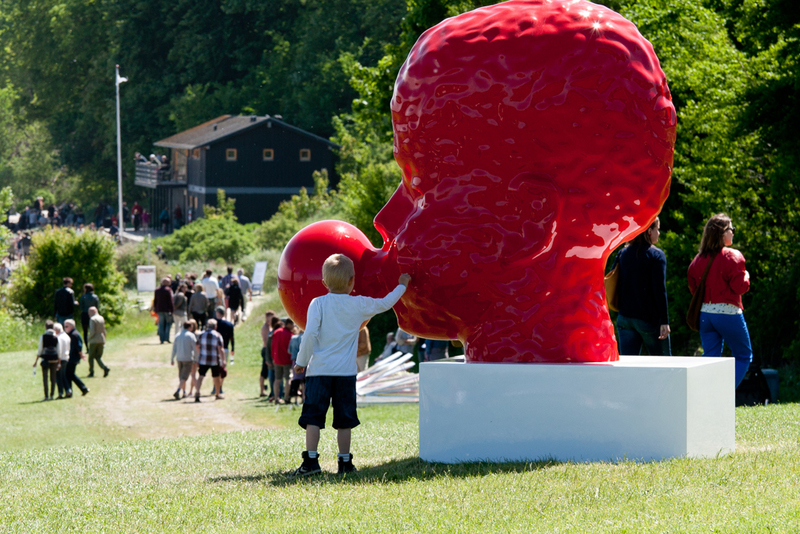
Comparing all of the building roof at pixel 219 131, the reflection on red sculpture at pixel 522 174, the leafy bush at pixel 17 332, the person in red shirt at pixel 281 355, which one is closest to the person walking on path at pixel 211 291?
the leafy bush at pixel 17 332

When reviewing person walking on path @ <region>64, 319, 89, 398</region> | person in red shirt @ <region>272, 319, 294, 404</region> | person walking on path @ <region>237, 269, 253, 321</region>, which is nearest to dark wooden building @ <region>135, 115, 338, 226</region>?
person walking on path @ <region>237, 269, 253, 321</region>

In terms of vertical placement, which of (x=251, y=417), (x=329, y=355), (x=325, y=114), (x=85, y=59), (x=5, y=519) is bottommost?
(x=251, y=417)

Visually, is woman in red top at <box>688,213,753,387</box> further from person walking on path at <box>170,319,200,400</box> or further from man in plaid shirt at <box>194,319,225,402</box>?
person walking on path at <box>170,319,200,400</box>

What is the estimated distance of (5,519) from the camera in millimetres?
5160

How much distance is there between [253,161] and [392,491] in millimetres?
46557

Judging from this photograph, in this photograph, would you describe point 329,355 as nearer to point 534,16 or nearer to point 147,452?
point 534,16

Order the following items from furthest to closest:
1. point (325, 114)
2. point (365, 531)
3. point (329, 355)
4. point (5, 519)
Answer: point (325, 114) < point (329, 355) < point (5, 519) < point (365, 531)

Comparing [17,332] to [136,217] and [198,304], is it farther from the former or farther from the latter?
[136,217]

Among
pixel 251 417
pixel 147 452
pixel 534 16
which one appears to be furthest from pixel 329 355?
pixel 251 417

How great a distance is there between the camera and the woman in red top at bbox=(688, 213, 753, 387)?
24.8 feet

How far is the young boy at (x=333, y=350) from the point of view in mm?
5902

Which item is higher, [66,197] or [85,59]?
[85,59]

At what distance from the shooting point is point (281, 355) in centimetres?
1574

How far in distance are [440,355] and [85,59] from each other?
181 feet
